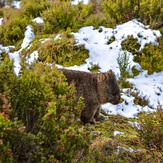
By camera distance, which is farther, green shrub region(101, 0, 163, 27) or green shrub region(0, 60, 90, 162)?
green shrub region(101, 0, 163, 27)

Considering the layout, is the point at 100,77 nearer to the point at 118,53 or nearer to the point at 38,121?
the point at 38,121

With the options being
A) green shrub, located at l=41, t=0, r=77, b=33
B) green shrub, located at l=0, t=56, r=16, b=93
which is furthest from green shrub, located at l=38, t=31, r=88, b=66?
green shrub, located at l=0, t=56, r=16, b=93

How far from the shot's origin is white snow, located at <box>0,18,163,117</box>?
707 centimetres

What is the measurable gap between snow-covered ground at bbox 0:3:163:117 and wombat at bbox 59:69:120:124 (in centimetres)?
82

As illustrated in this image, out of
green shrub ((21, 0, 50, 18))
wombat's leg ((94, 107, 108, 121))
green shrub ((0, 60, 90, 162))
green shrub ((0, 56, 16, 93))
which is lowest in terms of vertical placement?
wombat's leg ((94, 107, 108, 121))

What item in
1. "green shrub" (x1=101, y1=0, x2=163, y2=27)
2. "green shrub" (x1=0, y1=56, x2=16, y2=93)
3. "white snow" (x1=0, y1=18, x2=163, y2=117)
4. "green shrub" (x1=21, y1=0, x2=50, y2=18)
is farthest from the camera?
"green shrub" (x1=21, y1=0, x2=50, y2=18)

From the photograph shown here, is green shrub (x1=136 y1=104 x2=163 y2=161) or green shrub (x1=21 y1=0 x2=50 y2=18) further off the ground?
green shrub (x1=136 y1=104 x2=163 y2=161)

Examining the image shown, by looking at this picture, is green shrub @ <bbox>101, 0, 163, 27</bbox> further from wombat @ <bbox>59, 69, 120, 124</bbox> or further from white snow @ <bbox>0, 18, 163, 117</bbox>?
wombat @ <bbox>59, 69, 120, 124</bbox>

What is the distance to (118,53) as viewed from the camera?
8.66 metres

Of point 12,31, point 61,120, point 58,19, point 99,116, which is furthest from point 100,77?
point 12,31

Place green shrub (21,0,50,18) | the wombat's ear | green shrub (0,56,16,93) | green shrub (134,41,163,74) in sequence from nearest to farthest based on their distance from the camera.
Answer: green shrub (0,56,16,93), the wombat's ear, green shrub (134,41,163,74), green shrub (21,0,50,18)

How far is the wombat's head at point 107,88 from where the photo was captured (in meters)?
5.79

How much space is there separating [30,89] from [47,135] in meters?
0.46

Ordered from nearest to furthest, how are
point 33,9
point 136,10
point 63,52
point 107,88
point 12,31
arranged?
1. point 107,88
2. point 63,52
3. point 12,31
4. point 136,10
5. point 33,9
